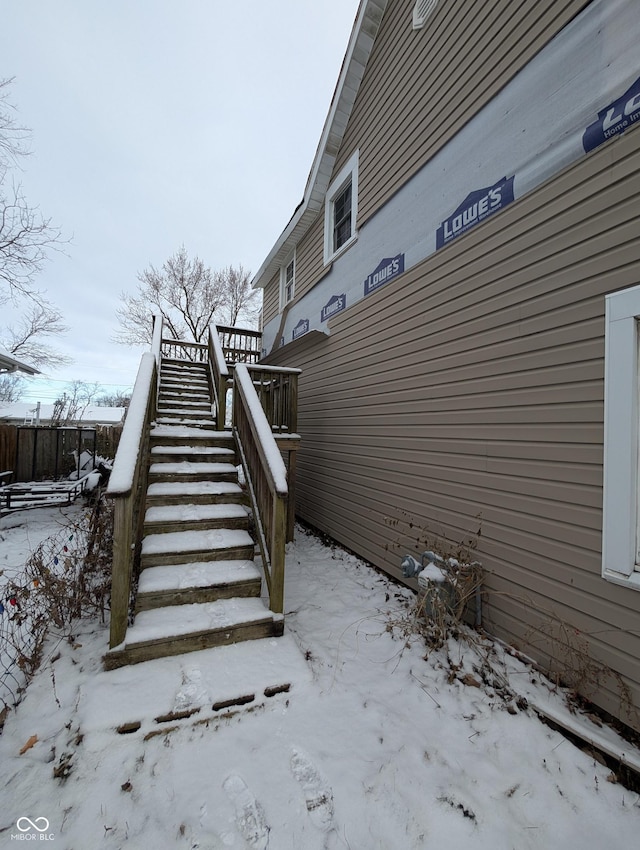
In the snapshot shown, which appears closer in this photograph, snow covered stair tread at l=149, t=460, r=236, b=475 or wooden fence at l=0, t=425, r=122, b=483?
snow covered stair tread at l=149, t=460, r=236, b=475

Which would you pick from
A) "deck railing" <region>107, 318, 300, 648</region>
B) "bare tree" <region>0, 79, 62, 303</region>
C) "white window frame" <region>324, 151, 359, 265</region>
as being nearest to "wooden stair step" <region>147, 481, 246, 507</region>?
"deck railing" <region>107, 318, 300, 648</region>

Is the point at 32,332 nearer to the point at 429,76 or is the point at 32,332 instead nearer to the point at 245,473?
the point at 245,473

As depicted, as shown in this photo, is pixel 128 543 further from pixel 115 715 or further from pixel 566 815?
pixel 566 815

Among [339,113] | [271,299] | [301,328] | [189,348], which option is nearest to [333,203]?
[339,113]

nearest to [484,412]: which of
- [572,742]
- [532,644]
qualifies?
[532,644]

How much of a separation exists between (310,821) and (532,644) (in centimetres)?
179

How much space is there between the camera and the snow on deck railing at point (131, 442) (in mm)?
2285

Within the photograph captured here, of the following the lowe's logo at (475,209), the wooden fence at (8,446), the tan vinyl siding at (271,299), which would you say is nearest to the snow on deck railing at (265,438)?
the lowe's logo at (475,209)

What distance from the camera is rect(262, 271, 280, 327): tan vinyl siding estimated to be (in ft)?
30.9

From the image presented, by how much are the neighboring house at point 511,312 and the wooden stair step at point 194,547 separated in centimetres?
183

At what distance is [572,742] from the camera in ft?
6.16

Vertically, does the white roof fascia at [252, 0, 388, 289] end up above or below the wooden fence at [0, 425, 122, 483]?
above

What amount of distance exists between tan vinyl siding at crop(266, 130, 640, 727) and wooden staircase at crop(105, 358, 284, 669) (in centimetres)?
179

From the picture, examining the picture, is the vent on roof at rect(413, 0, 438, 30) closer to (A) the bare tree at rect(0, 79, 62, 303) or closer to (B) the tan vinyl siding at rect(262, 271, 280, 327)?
(B) the tan vinyl siding at rect(262, 271, 280, 327)
